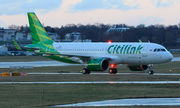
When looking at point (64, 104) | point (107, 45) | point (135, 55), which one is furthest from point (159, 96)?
point (107, 45)

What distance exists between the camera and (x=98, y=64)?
44781mm

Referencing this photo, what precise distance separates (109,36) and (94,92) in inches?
5309

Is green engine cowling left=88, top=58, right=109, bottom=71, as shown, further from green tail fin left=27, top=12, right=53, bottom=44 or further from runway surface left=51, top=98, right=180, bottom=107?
runway surface left=51, top=98, right=180, bottom=107

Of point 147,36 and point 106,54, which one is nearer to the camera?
point 106,54

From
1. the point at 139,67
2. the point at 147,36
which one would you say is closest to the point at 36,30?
the point at 139,67

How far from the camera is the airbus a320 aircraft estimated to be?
146ft

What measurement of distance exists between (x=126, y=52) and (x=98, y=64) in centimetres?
425

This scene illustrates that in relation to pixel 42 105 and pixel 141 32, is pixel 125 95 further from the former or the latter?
pixel 141 32

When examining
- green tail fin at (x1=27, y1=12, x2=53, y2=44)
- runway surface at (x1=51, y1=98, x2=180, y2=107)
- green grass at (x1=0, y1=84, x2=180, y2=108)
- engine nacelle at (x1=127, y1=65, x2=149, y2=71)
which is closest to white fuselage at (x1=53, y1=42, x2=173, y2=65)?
engine nacelle at (x1=127, y1=65, x2=149, y2=71)

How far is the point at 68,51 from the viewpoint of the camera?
51781mm

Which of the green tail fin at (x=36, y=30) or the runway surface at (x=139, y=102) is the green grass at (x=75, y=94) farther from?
the green tail fin at (x=36, y=30)

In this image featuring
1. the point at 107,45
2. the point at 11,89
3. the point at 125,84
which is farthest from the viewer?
the point at 107,45

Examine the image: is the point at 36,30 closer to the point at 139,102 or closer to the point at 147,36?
the point at 139,102

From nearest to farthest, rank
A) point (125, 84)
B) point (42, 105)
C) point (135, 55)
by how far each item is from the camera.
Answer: point (42, 105) → point (125, 84) → point (135, 55)
